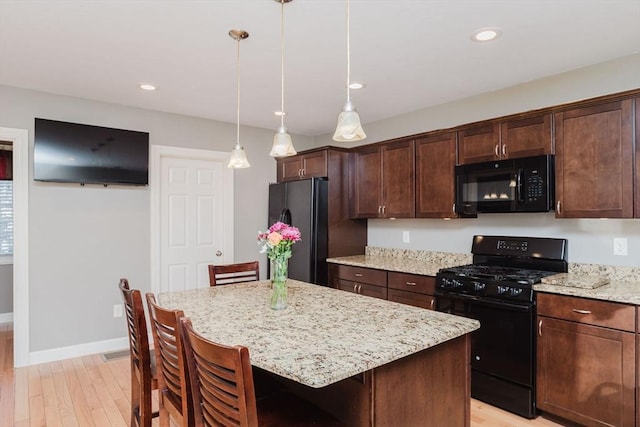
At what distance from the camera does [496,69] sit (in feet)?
9.64

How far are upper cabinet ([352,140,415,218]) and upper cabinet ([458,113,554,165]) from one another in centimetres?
57

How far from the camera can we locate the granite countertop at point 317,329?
1.27 m

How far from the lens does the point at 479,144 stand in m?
3.21

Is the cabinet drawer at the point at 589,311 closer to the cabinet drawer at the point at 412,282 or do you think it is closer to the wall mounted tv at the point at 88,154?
the cabinet drawer at the point at 412,282

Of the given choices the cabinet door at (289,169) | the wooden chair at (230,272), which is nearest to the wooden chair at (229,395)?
the wooden chair at (230,272)

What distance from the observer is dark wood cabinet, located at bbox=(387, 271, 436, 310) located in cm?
321

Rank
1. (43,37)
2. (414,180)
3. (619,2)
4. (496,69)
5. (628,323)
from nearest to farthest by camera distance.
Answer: (619,2), (628,323), (43,37), (496,69), (414,180)

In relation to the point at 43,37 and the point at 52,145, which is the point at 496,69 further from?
the point at 52,145

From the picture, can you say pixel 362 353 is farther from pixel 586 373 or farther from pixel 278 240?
pixel 586 373

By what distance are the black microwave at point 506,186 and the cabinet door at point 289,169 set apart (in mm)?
1946

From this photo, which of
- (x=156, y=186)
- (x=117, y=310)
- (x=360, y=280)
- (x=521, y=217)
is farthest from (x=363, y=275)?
(x=117, y=310)

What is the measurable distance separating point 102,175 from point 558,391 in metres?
4.13

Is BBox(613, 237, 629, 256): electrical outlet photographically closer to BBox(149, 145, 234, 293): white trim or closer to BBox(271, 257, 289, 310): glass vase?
BBox(271, 257, 289, 310): glass vase

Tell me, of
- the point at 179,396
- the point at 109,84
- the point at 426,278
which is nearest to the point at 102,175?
the point at 109,84
